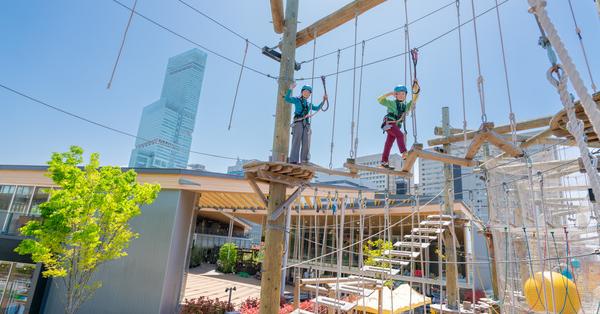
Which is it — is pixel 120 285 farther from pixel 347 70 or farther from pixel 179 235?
pixel 347 70

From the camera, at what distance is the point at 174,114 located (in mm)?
171875

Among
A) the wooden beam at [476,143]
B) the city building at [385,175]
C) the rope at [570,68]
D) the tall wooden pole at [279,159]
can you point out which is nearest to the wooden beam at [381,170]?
the city building at [385,175]

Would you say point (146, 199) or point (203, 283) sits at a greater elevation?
point (146, 199)

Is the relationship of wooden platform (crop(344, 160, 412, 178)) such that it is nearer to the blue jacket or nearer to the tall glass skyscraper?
the blue jacket

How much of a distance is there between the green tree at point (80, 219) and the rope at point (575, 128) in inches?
336

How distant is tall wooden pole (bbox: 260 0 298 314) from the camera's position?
4.36 meters

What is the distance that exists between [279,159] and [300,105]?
0.96m

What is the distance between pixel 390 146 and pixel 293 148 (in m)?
1.58

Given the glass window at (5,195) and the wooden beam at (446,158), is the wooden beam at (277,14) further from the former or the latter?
the glass window at (5,195)

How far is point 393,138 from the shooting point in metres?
4.97

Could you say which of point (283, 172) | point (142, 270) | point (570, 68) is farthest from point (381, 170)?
point (142, 270)

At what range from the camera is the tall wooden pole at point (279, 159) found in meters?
4.36

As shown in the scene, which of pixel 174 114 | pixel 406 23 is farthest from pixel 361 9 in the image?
pixel 174 114

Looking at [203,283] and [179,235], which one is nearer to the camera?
[179,235]
